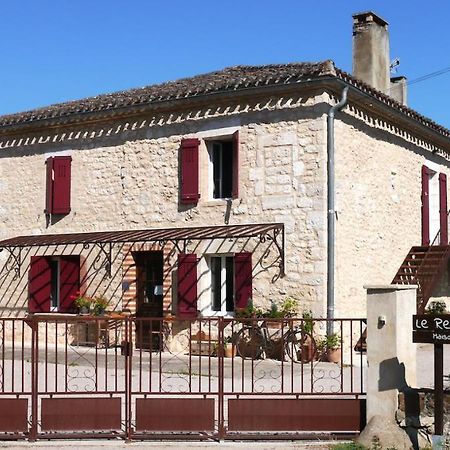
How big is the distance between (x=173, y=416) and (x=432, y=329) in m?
2.57

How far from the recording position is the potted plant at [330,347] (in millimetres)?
13508

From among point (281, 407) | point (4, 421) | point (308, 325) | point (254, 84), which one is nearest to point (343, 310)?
point (308, 325)

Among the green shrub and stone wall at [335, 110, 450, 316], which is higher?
stone wall at [335, 110, 450, 316]

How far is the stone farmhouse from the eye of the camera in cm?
1442

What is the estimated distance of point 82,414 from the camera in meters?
7.52

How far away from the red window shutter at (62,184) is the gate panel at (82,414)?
10398 mm

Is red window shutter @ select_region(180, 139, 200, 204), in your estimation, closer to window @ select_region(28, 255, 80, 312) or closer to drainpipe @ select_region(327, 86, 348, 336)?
drainpipe @ select_region(327, 86, 348, 336)

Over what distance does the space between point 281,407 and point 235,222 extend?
7.92 meters

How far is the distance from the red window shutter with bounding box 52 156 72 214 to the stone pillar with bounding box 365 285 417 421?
11.3 meters

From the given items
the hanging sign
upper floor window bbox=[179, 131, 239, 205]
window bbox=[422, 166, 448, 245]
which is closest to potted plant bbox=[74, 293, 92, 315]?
upper floor window bbox=[179, 131, 239, 205]

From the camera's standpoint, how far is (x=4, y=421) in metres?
7.62

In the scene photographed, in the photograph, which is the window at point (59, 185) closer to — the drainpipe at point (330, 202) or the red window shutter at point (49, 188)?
the red window shutter at point (49, 188)

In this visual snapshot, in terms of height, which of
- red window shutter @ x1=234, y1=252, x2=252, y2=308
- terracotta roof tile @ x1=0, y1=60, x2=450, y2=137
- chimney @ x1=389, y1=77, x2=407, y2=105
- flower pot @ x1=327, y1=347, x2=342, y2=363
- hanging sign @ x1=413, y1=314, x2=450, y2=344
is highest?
chimney @ x1=389, y1=77, x2=407, y2=105

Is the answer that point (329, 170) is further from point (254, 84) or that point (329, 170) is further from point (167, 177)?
point (167, 177)
